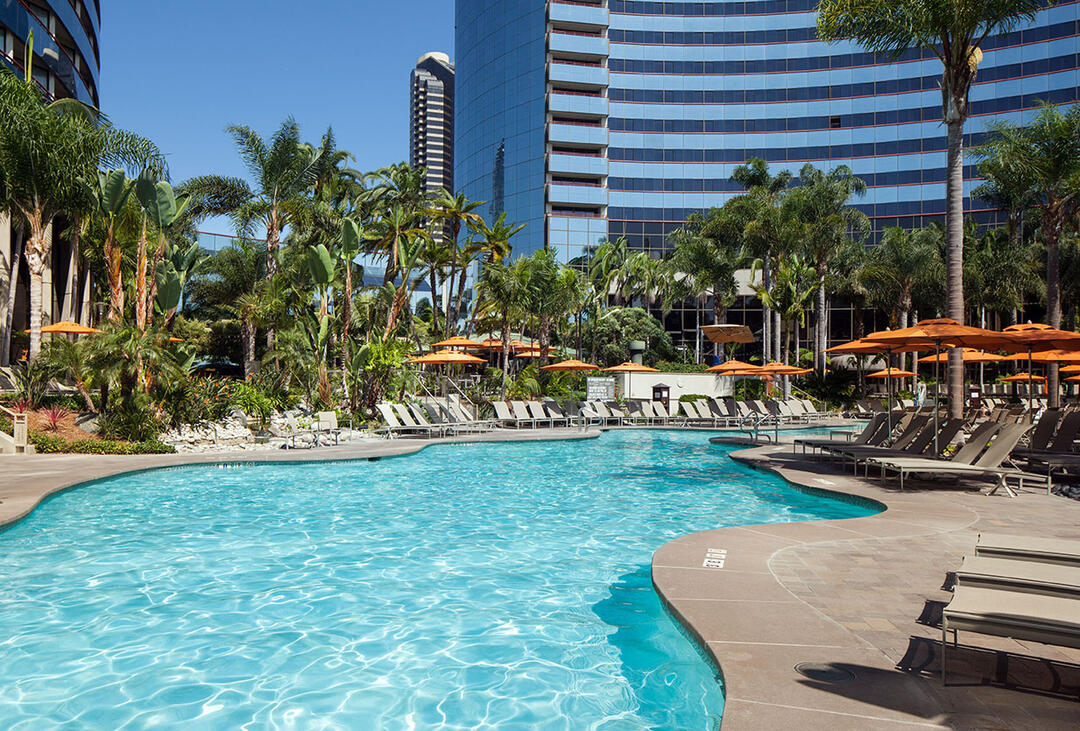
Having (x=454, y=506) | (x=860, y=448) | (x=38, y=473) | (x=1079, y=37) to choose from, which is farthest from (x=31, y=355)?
(x=1079, y=37)

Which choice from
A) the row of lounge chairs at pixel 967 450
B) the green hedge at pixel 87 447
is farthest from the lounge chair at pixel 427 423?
the row of lounge chairs at pixel 967 450

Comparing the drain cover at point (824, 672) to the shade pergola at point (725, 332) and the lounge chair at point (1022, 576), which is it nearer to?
the lounge chair at point (1022, 576)

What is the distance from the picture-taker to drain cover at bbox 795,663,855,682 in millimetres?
3748

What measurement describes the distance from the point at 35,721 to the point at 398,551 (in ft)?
13.6

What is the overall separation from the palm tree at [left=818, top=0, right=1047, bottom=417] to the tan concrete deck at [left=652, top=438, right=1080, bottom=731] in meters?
6.92

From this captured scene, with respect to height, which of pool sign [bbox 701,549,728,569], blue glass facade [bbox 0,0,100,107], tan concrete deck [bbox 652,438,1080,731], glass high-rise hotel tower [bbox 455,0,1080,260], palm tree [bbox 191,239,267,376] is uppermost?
glass high-rise hotel tower [bbox 455,0,1080,260]

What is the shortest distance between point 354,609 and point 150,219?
15.4 metres

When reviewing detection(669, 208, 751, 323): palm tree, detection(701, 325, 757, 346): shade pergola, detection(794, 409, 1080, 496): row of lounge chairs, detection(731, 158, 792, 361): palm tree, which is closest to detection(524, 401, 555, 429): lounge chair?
detection(794, 409, 1080, 496): row of lounge chairs

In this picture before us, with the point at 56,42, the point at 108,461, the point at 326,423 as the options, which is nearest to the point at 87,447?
the point at 108,461

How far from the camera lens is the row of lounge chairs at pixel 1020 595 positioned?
3.34m

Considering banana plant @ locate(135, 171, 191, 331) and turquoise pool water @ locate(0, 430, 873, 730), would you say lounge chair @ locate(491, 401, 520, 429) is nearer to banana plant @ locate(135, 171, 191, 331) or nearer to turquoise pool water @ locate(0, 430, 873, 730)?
banana plant @ locate(135, 171, 191, 331)

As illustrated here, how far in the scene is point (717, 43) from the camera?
61.0 meters

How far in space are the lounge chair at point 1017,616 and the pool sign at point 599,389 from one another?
2296cm

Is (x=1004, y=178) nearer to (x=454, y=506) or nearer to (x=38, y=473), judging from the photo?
(x=454, y=506)
